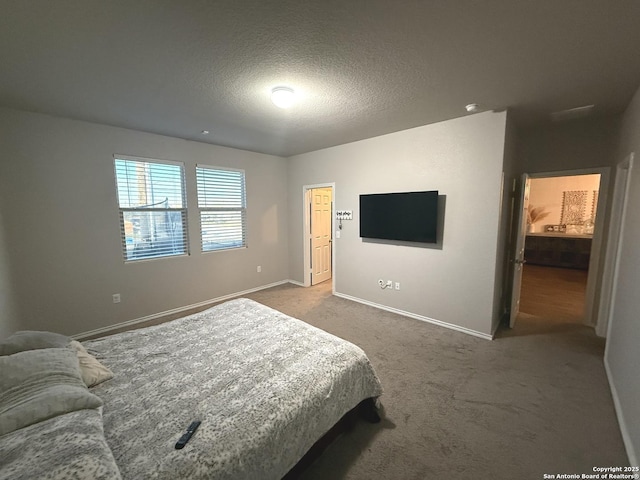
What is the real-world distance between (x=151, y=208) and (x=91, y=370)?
2652 millimetres

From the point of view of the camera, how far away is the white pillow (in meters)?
1.45

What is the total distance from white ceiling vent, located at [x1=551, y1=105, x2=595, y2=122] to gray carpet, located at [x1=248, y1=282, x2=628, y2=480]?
261 centimetres

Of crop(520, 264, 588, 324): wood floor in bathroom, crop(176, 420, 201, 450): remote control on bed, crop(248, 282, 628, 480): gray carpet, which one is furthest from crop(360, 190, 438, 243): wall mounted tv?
crop(176, 420, 201, 450): remote control on bed

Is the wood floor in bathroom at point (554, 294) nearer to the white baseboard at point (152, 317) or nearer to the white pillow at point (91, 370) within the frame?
the white baseboard at point (152, 317)

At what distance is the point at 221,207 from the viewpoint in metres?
4.34

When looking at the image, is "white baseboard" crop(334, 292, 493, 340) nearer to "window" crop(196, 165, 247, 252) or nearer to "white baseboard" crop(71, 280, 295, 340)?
"white baseboard" crop(71, 280, 295, 340)

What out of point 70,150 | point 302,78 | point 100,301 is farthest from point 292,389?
point 70,150

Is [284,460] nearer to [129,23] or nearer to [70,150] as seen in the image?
[129,23]

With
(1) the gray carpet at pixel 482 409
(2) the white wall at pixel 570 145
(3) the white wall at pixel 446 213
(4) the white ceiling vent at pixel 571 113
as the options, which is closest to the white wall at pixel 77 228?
(3) the white wall at pixel 446 213

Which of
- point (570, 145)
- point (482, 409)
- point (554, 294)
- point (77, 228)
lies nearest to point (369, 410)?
point (482, 409)

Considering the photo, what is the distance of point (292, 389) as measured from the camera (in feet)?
4.75

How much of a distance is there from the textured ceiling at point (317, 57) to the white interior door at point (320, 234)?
2384mm

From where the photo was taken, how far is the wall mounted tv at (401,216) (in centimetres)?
329

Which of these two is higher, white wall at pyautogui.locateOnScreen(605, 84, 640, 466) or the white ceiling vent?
the white ceiling vent
